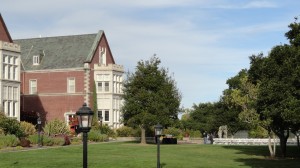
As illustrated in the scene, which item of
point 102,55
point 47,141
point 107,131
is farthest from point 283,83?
point 102,55

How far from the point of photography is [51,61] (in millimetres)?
73000

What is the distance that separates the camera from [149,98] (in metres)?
53.3

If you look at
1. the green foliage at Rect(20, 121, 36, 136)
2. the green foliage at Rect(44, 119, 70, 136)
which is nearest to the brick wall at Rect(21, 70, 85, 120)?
the green foliage at Rect(44, 119, 70, 136)

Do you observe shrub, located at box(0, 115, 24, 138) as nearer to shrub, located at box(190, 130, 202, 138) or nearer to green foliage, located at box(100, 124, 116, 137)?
green foliage, located at box(100, 124, 116, 137)

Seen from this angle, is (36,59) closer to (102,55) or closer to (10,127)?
(102,55)

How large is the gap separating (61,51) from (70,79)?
4843 millimetres

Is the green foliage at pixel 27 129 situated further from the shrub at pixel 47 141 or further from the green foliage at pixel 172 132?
the green foliage at pixel 172 132

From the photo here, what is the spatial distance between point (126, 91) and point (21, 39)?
29.3 m

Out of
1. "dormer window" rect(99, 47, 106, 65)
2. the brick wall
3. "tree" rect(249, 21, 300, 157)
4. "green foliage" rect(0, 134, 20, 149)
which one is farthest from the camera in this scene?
"dormer window" rect(99, 47, 106, 65)

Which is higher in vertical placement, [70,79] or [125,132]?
[70,79]

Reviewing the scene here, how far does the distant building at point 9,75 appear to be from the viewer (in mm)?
56781

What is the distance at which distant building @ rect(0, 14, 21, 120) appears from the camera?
56.8 meters

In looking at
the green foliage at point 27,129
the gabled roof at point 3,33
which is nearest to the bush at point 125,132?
the green foliage at point 27,129

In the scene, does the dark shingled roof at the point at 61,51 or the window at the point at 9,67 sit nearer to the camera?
the window at the point at 9,67
